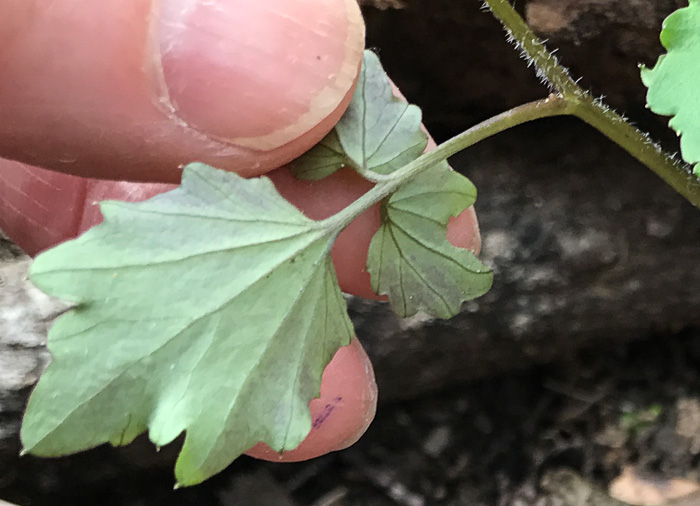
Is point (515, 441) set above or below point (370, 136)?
below

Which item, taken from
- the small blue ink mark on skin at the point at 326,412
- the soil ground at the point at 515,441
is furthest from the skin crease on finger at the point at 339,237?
the soil ground at the point at 515,441

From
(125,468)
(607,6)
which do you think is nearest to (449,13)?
(607,6)

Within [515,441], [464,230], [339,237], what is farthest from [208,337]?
[515,441]

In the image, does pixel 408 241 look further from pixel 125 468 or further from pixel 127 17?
pixel 125 468

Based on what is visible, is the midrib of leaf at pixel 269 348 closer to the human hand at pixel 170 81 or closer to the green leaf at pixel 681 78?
the human hand at pixel 170 81

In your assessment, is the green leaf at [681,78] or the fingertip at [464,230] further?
the fingertip at [464,230]

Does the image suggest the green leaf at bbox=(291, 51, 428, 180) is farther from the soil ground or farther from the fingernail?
the soil ground

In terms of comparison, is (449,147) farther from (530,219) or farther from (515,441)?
(515,441)

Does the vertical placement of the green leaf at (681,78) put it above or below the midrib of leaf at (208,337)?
above
